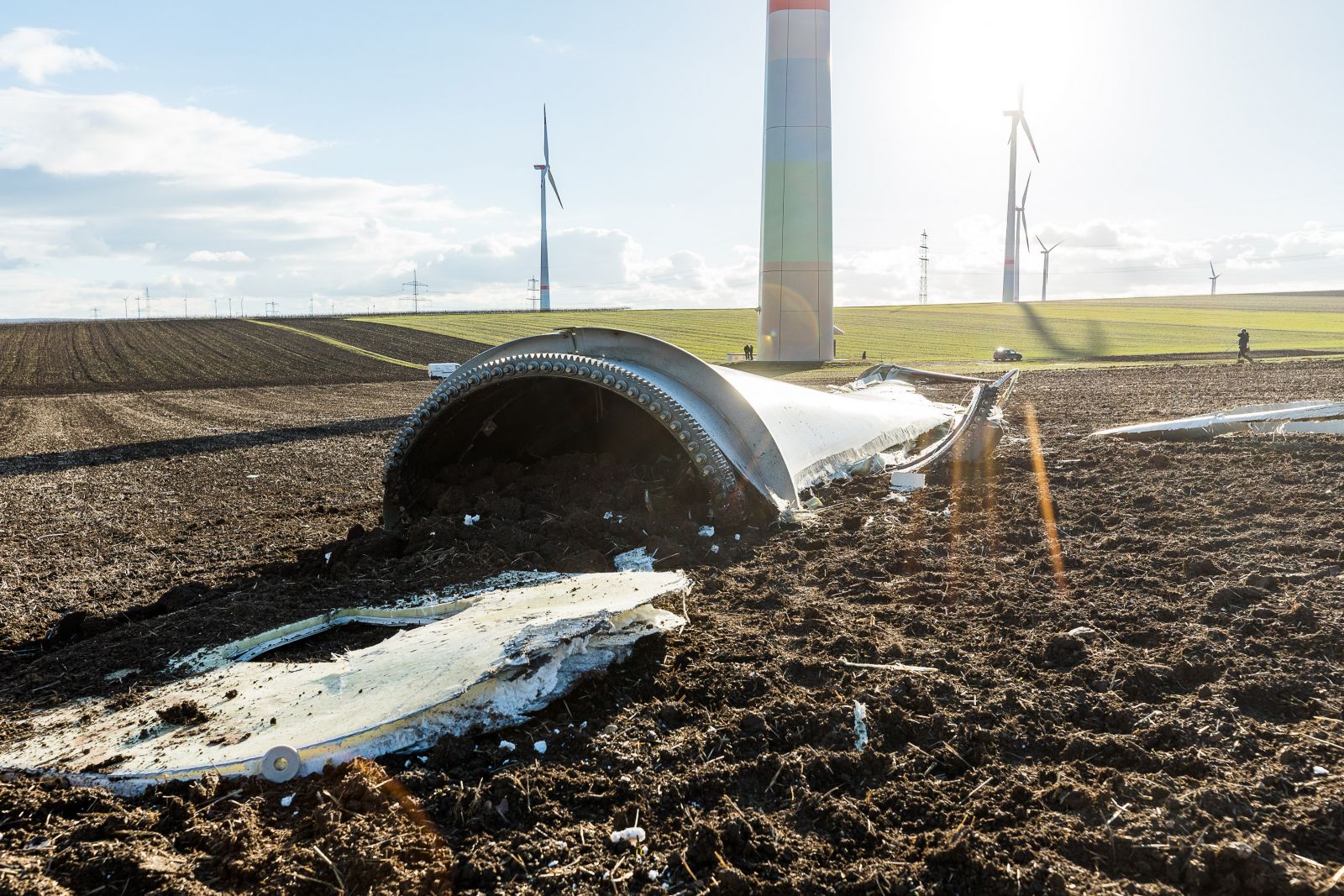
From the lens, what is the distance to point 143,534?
764 centimetres

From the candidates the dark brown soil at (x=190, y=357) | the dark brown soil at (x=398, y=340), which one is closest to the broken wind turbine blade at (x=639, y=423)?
the dark brown soil at (x=190, y=357)

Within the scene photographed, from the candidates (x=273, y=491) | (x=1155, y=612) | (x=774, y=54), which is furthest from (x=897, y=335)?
(x=1155, y=612)

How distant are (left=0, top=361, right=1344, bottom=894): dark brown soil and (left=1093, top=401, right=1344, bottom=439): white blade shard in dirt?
3946 millimetres

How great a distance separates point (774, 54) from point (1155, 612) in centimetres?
2353

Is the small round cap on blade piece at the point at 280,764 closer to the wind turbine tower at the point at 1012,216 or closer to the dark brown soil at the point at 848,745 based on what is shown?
the dark brown soil at the point at 848,745

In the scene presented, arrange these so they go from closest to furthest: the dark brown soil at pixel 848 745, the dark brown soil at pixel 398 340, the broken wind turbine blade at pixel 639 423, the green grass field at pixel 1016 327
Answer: the dark brown soil at pixel 848 745
the broken wind turbine blade at pixel 639 423
the green grass field at pixel 1016 327
the dark brown soil at pixel 398 340

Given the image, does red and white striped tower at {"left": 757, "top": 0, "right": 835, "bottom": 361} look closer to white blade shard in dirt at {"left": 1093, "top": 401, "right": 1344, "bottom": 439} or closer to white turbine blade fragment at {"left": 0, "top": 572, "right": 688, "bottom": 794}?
white blade shard in dirt at {"left": 1093, "top": 401, "right": 1344, "bottom": 439}

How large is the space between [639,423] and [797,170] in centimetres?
1934

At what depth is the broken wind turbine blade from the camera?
6418 mm

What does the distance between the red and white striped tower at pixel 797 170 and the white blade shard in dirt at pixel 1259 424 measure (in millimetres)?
17006

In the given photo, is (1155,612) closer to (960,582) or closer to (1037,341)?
(960,582)

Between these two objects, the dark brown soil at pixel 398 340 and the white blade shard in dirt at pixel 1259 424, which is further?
the dark brown soil at pixel 398 340

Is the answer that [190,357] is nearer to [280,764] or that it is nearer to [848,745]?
[280,764]

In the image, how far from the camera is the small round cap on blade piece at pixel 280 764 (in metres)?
3.14
